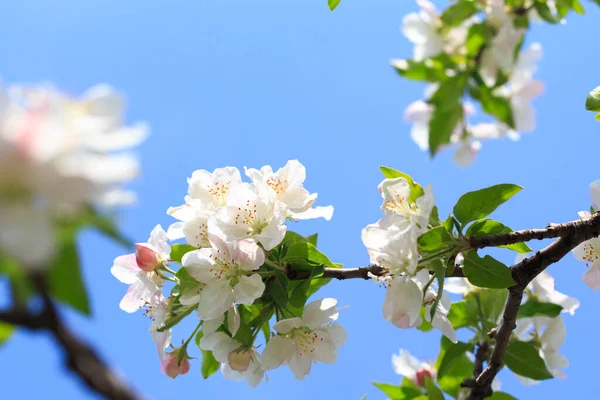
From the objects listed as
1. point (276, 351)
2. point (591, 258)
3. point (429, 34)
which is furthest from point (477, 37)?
point (276, 351)

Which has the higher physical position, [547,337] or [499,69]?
[499,69]

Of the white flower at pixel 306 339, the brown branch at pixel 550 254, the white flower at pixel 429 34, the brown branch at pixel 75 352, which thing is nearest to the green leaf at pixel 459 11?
the white flower at pixel 429 34

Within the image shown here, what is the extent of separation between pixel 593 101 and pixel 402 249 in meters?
0.81

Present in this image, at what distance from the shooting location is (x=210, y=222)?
1447 millimetres

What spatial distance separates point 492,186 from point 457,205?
0.10m

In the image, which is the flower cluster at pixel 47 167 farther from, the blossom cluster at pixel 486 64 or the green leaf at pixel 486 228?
the blossom cluster at pixel 486 64

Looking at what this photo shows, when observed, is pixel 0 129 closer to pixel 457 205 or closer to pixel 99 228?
pixel 99 228

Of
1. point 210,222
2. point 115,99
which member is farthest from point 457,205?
point 115,99

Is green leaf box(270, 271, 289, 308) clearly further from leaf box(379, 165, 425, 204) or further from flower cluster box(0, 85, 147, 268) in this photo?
flower cluster box(0, 85, 147, 268)

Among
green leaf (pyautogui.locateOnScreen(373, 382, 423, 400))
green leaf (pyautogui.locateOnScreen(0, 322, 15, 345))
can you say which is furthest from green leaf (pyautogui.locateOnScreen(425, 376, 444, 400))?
green leaf (pyautogui.locateOnScreen(0, 322, 15, 345))

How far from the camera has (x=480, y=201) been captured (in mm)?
1447

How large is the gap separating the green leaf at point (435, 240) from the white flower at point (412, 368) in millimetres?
956

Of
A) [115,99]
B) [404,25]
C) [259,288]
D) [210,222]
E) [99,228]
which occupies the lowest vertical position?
[99,228]

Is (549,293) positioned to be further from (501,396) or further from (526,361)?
(501,396)
